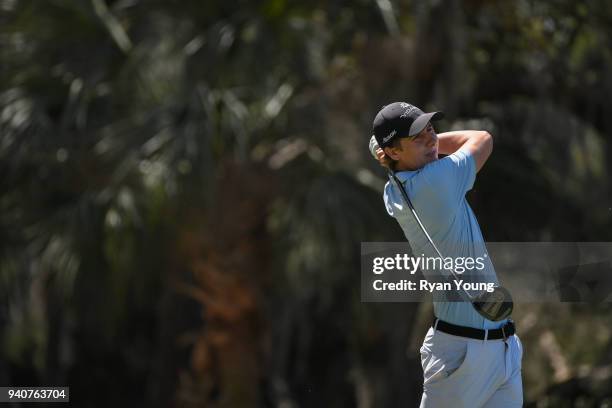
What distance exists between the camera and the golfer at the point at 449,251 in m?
3.99

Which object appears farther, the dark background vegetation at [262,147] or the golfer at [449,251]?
the dark background vegetation at [262,147]

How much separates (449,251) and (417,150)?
0.38 m

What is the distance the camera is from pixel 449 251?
4.06 m

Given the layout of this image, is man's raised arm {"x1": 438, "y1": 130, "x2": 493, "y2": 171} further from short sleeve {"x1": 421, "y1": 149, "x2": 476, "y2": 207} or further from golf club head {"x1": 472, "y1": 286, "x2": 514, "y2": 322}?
golf club head {"x1": 472, "y1": 286, "x2": 514, "y2": 322}

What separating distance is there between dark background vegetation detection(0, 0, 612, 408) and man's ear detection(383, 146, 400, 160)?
13.2 ft

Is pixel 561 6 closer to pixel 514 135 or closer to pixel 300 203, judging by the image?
pixel 514 135

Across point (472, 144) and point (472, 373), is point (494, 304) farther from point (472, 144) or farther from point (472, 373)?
point (472, 144)

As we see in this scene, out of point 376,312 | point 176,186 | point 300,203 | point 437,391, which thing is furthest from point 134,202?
point 437,391

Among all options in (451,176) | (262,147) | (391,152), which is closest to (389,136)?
(391,152)

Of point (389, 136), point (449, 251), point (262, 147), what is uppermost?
point (389, 136)

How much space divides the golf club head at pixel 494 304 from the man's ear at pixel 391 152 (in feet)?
1.95

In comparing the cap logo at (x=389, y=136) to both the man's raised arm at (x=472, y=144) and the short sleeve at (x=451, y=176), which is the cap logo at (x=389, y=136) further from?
the man's raised arm at (x=472, y=144)

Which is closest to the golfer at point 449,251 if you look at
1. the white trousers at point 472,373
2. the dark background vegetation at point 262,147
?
the white trousers at point 472,373

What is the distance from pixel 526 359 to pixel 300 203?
422 centimetres
